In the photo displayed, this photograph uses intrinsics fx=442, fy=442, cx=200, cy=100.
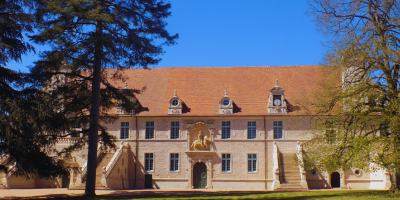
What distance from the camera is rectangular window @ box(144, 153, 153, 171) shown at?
33.2 metres

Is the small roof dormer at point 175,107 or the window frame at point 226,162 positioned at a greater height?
the small roof dormer at point 175,107

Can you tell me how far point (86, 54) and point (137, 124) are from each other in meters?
13.4

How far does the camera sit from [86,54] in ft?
68.1

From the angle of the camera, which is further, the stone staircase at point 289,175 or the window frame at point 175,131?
the window frame at point 175,131

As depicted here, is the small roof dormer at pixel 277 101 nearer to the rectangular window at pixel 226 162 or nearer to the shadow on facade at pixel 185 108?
the rectangular window at pixel 226 162

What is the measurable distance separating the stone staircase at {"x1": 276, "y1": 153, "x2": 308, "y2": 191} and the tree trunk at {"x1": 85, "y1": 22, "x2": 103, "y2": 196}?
13.3 metres

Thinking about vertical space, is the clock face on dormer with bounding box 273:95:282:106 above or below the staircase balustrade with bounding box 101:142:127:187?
above

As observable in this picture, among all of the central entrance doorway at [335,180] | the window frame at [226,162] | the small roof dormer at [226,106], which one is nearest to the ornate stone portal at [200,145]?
the window frame at [226,162]

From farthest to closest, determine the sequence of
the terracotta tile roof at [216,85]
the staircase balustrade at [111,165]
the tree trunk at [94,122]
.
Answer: the terracotta tile roof at [216,85]
the staircase balustrade at [111,165]
the tree trunk at [94,122]

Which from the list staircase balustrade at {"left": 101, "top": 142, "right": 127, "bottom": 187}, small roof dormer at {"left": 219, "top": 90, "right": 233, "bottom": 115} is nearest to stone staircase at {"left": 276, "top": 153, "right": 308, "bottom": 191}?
small roof dormer at {"left": 219, "top": 90, "right": 233, "bottom": 115}

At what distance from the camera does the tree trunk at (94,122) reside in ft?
67.1

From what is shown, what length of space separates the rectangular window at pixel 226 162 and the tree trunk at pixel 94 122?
13602mm

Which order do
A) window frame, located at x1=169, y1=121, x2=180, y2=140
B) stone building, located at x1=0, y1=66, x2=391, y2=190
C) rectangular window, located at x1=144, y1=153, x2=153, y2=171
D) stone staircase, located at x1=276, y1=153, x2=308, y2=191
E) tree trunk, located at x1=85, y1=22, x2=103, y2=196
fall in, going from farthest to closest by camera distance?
window frame, located at x1=169, y1=121, x2=180, y2=140, rectangular window, located at x1=144, y1=153, x2=153, y2=171, stone building, located at x1=0, y1=66, x2=391, y2=190, stone staircase, located at x1=276, y1=153, x2=308, y2=191, tree trunk, located at x1=85, y1=22, x2=103, y2=196

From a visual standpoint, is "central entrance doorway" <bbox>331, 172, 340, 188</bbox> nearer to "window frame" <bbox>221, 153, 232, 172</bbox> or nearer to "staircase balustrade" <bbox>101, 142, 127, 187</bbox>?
"window frame" <bbox>221, 153, 232, 172</bbox>
